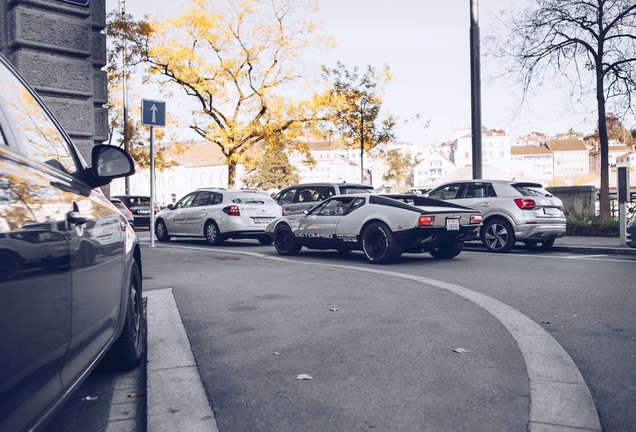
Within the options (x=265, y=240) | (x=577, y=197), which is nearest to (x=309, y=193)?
(x=265, y=240)

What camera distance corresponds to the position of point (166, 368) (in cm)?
432

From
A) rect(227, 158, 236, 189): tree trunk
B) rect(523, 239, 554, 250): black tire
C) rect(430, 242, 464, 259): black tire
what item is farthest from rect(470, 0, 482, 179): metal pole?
rect(227, 158, 236, 189): tree trunk

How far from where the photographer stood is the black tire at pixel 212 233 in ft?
58.4

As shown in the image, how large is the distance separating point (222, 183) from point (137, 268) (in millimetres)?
106573

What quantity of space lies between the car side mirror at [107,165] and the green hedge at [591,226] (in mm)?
17289

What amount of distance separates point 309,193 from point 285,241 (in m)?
4.63

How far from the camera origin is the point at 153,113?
15.2m

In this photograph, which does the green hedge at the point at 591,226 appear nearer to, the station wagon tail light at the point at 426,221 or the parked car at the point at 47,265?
the station wagon tail light at the point at 426,221

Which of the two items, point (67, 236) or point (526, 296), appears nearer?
point (67, 236)

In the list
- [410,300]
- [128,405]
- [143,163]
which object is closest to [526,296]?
[410,300]

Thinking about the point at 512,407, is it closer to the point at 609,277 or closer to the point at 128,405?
the point at 128,405

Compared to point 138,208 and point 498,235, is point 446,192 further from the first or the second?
point 138,208

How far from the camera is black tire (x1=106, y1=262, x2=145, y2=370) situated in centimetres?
422

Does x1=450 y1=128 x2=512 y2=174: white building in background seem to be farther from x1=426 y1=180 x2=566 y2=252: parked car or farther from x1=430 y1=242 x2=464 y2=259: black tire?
x1=430 y1=242 x2=464 y2=259: black tire
